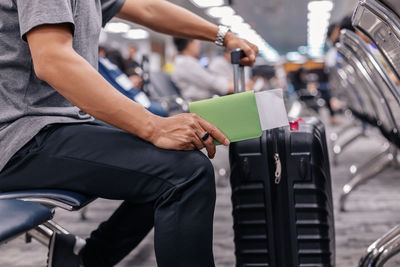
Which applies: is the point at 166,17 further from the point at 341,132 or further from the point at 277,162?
the point at 341,132

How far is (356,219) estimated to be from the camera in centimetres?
242

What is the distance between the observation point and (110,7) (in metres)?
1.28

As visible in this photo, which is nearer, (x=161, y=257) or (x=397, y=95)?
(x=161, y=257)

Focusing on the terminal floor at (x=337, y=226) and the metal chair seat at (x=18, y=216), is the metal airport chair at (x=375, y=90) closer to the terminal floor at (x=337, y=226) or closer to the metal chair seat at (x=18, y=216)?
the terminal floor at (x=337, y=226)

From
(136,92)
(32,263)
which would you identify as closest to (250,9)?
(136,92)

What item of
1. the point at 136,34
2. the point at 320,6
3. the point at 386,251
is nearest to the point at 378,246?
the point at 386,251

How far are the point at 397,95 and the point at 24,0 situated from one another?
39.1 inches

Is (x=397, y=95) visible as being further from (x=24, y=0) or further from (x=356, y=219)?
(x=356, y=219)

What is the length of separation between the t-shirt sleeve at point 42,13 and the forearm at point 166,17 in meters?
0.47

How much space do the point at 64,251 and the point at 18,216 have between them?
40 centimetres

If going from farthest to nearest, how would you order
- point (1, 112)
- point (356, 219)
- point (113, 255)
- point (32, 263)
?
point (356, 219), point (32, 263), point (113, 255), point (1, 112)

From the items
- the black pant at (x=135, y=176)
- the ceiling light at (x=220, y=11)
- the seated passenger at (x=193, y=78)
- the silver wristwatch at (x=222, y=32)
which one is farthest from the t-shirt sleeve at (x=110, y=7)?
the ceiling light at (x=220, y=11)

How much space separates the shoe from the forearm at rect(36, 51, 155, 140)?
0.47 metres

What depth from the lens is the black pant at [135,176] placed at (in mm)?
902
